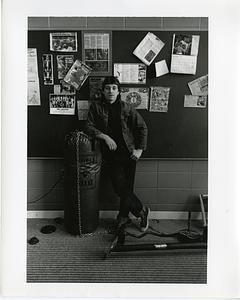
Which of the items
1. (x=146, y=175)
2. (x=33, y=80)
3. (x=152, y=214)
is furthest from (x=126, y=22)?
(x=152, y=214)

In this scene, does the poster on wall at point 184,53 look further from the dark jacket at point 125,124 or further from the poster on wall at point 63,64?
the poster on wall at point 63,64

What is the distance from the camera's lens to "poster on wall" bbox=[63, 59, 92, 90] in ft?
2.48

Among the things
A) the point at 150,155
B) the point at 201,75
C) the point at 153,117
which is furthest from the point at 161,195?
the point at 201,75

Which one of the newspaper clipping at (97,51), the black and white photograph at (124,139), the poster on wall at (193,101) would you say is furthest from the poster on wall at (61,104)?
the poster on wall at (193,101)

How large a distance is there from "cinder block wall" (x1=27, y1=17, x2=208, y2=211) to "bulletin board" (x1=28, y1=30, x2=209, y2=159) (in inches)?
0.8

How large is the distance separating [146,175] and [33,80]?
41 cm

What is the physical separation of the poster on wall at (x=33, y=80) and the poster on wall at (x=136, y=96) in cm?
24

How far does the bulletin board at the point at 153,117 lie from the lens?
2.48 ft

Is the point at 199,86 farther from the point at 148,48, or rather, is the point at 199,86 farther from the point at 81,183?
the point at 81,183

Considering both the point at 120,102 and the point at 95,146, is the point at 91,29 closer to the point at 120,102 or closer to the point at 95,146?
the point at 120,102

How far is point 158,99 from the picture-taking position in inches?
30.9

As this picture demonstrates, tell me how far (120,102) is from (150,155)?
6.8 inches
